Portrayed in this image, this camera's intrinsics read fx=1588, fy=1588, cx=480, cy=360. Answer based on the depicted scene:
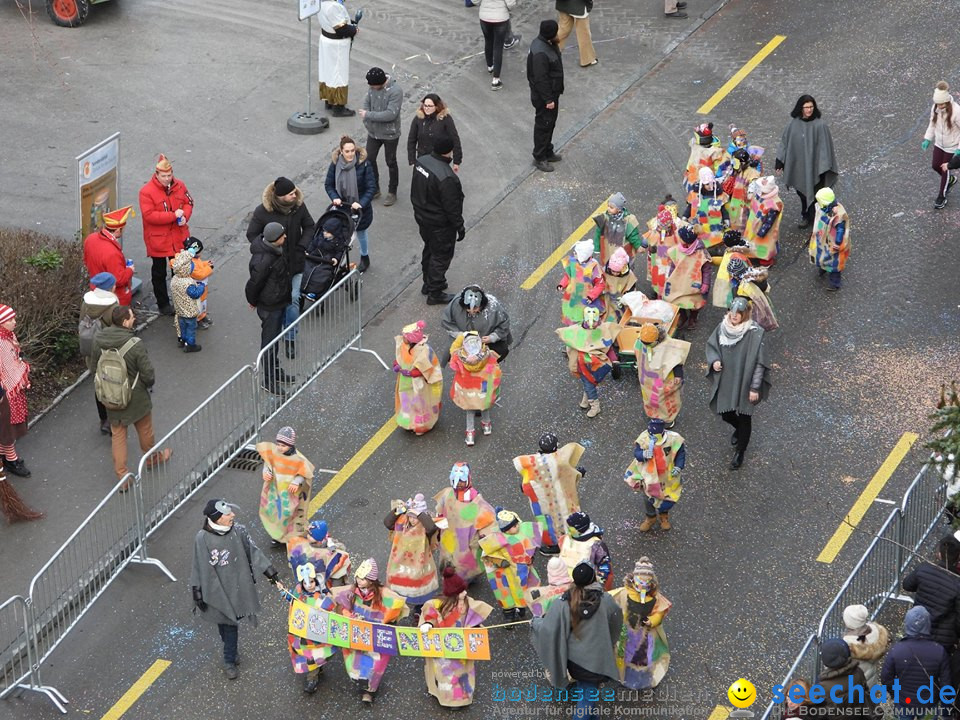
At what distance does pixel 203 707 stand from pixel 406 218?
7.94 meters

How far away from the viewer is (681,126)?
20359 mm

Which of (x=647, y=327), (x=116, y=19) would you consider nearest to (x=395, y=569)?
(x=647, y=327)

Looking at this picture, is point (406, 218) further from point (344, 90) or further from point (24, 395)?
point (24, 395)

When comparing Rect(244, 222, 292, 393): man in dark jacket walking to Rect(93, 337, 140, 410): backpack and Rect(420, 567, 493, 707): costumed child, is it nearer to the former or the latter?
Rect(93, 337, 140, 410): backpack

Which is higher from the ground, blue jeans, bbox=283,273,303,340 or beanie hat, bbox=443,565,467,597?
beanie hat, bbox=443,565,467,597

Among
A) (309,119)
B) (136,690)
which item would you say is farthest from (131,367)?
(309,119)

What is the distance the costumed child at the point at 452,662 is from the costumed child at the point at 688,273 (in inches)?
203

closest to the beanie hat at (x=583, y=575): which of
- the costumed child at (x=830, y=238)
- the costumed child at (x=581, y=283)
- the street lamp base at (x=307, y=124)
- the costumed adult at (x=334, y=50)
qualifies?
the costumed child at (x=581, y=283)

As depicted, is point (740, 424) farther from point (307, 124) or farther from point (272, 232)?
point (307, 124)

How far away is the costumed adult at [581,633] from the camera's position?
11.1 metres

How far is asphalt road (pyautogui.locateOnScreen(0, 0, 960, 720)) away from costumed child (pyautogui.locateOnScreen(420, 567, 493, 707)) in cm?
19

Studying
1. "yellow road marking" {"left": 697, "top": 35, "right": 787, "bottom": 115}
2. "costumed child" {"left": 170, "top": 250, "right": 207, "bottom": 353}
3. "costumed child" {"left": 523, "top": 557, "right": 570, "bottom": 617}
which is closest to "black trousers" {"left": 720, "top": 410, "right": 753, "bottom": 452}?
"costumed child" {"left": 523, "top": 557, "right": 570, "bottom": 617}

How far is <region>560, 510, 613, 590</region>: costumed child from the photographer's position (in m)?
11.8

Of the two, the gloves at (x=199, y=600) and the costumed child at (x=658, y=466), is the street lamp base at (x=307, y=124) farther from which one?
the gloves at (x=199, y=600)
